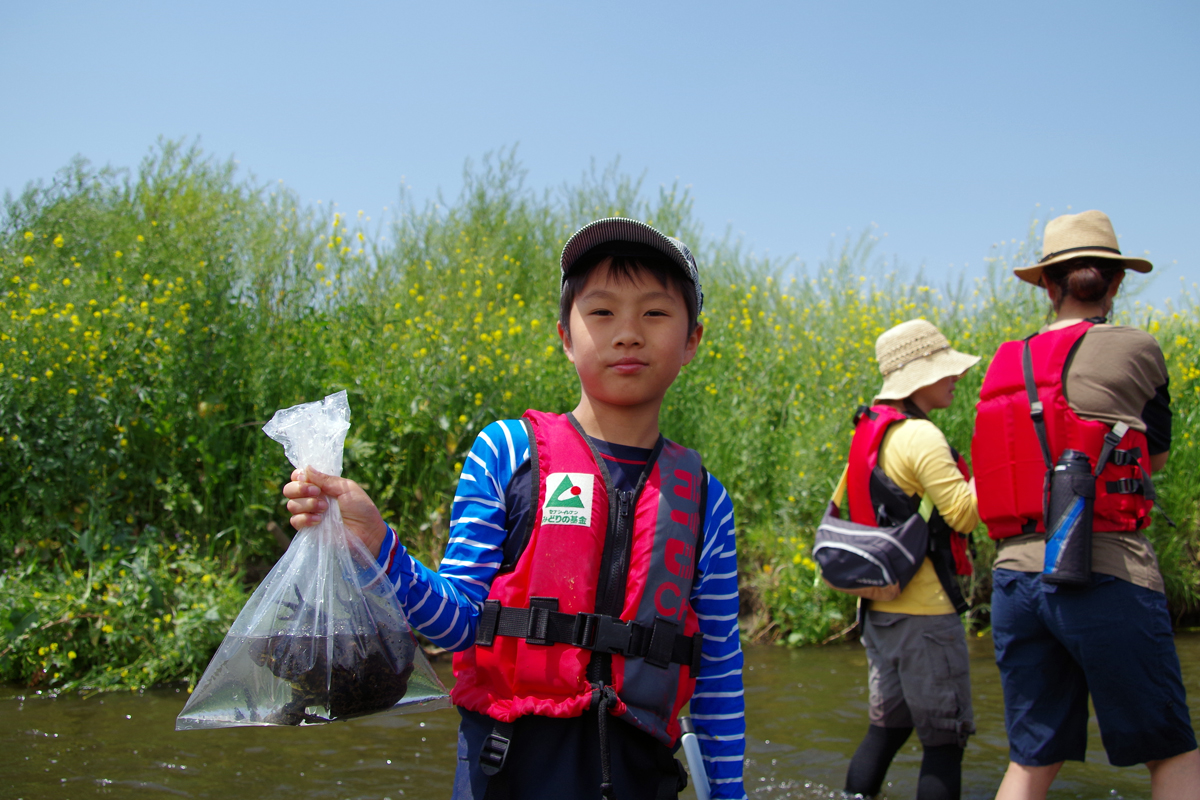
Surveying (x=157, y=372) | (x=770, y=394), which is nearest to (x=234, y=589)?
(x=157, y=372)

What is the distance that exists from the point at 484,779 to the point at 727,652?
22.5 inches

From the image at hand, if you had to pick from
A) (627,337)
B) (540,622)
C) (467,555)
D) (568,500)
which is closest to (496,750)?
(540,622)

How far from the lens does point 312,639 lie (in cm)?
141

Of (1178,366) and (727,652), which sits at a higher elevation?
(1178,366)

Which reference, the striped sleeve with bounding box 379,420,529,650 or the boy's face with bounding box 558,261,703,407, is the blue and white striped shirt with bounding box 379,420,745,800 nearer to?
the striped sleeve with bounding box 379,420,529,650

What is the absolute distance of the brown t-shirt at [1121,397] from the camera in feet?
9.02

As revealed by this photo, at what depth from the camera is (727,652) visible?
179cm

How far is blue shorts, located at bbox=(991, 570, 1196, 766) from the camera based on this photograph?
2652 millimetres

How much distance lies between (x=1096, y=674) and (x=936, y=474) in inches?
36.9

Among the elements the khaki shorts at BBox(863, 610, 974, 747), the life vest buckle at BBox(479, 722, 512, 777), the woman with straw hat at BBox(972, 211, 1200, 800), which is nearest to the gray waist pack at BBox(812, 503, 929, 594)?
the khaki shorts at BBox(863, 610, 974, 747)

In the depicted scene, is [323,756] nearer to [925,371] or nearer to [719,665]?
[719,665]

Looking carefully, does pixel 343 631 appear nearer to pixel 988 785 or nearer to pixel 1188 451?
pixel 988 785

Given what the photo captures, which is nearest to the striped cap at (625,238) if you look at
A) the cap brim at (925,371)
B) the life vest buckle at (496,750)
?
the life vest buckle at (496,750)

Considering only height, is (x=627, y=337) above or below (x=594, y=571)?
above
